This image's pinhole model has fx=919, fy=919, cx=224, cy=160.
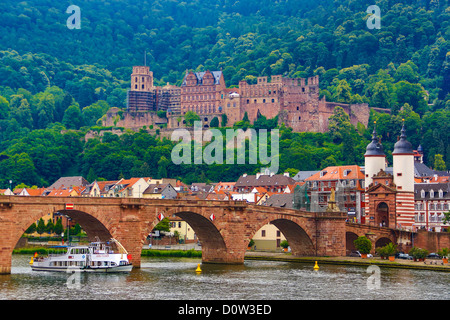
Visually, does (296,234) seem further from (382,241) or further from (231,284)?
(231,284)

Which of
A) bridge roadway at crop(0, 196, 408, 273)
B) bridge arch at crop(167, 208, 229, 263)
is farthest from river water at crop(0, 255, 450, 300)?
bridge roadway at crop(0, 196, 408, 273)

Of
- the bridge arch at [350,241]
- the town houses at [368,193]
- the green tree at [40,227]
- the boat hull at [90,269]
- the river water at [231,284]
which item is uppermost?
the town houses at [368,193]

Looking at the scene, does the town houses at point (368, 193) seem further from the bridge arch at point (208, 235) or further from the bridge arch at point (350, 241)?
the bridge arch at point (208, 235)

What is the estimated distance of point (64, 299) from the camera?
6347 centimetres

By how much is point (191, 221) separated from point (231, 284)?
58.6ft

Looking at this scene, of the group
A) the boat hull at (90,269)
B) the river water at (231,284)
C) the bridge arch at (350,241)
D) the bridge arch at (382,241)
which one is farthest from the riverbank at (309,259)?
the boat hull at (90,269)

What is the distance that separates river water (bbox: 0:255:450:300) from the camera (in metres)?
66.3

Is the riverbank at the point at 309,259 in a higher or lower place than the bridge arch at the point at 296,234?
lower

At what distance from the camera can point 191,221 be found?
9031 cm

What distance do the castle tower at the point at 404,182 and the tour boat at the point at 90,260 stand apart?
128ft

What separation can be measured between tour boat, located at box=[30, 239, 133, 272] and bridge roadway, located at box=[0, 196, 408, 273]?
1.39 metres

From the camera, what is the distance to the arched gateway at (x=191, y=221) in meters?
75.6

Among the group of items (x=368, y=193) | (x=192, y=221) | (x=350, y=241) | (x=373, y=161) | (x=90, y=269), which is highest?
(x=373, y=161)

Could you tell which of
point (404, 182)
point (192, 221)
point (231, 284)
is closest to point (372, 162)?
point (404, 182)
